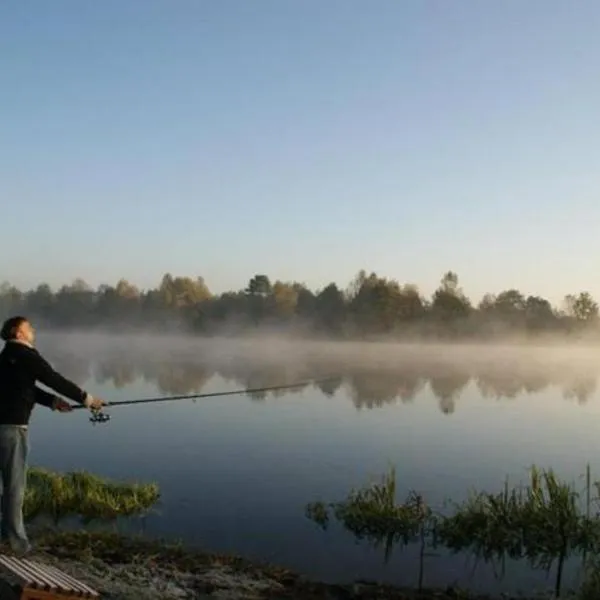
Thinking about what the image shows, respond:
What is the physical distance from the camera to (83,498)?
10453 mm

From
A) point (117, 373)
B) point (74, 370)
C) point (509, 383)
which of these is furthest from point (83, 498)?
point (509, 383)

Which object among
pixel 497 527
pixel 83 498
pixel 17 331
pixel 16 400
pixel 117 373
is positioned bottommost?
pixel 117 373

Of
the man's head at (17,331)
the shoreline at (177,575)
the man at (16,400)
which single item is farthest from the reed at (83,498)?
the man's head at (17,331)

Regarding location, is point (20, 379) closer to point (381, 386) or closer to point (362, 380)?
point (381, 386)

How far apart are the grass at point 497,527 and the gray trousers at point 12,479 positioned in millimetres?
4468

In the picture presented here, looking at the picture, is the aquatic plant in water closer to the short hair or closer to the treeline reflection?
the short hair

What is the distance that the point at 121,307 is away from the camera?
121000 mm

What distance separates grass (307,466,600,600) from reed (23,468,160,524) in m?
2.69

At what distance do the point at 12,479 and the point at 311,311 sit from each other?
9860 centimetres

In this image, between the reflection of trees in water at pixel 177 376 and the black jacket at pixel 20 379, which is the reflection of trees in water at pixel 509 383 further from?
the black jacket at pixel 20 379

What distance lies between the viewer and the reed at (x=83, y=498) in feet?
33.4

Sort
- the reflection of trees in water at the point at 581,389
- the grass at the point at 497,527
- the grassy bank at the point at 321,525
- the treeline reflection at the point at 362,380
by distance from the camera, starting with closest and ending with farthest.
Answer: the grassy bank at the point at 321,525 < the grass at the point at 497,527 < the treeline reflection at the point at 362,380 < the reflection of trees in water at the point at 581,389

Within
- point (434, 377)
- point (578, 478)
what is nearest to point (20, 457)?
point (578, 478)

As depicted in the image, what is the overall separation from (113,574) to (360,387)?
25835 millimetres
